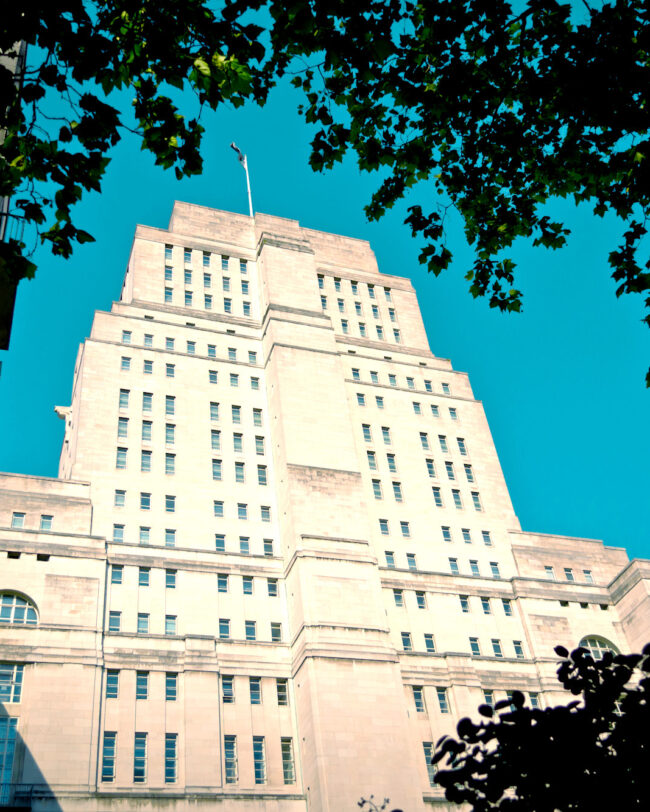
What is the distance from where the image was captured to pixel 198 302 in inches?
2970

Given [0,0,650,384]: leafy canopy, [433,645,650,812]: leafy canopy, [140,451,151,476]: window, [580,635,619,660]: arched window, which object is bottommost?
[433,645,650,812]: leafy canopy

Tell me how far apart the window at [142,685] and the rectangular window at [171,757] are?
115 inches

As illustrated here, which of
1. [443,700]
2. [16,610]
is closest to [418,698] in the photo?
[443,700]

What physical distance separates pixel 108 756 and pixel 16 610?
1039cm

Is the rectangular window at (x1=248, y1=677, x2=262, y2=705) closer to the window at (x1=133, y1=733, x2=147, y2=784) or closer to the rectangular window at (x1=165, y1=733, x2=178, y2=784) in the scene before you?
the rectangular window at (x1=165, y1=733, x2=178, y2=784)

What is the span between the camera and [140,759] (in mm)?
46219

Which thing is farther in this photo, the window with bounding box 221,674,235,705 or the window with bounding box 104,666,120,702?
the window with bounding box 221,674,235,705

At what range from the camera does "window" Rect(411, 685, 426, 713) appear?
5472 centimetres

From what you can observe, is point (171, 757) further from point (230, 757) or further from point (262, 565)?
point (262, 565)

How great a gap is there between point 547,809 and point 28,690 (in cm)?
4296

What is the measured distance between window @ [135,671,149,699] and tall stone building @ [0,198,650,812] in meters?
0.09

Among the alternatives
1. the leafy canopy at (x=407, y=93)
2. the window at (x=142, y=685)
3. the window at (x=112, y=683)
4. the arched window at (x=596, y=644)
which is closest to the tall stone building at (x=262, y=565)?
the window at (x=142, y=685)

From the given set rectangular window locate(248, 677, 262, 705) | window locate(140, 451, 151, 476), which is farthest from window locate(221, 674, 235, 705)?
window locate(140, 451, 151, 476)

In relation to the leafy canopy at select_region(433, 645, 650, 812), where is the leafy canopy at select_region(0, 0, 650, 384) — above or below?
Result: above
